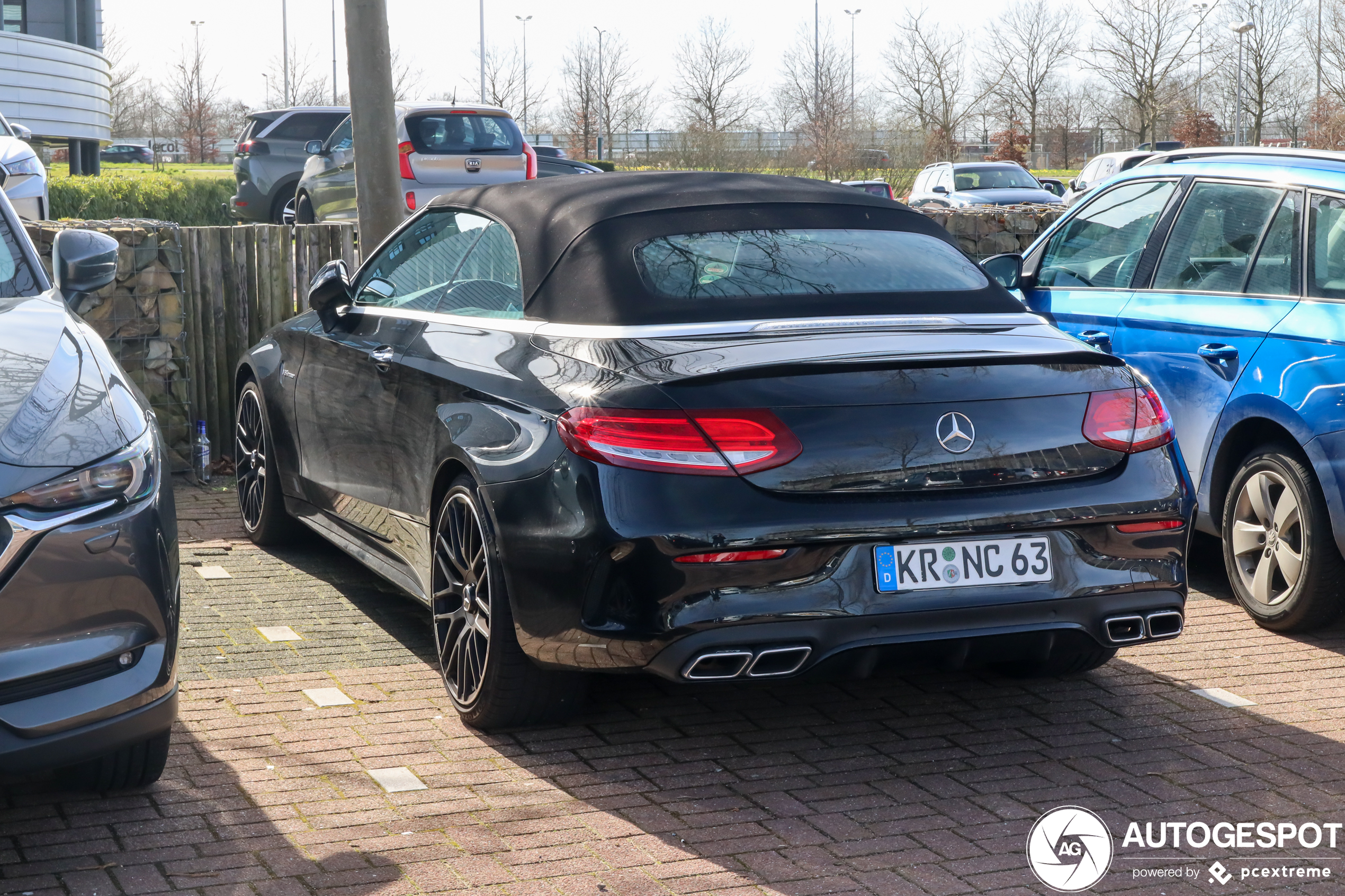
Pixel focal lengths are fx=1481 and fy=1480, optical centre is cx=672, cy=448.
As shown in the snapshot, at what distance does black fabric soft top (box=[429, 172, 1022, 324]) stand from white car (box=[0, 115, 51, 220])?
22.8 feet

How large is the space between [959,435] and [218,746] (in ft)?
7.32

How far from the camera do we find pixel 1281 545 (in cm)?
536

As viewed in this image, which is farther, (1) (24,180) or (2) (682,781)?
(1) (24,180)

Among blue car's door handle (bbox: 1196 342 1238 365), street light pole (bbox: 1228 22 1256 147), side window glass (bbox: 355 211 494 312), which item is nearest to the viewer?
side window glass (bbox: 355 211 494 312)

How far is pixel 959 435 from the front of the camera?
3719mm

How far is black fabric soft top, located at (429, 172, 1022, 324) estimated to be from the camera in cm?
419

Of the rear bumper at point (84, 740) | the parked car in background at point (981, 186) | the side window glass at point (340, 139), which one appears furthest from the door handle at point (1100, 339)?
the parked car in background at point (981, 186)

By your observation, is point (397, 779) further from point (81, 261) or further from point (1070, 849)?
point (81, 261)

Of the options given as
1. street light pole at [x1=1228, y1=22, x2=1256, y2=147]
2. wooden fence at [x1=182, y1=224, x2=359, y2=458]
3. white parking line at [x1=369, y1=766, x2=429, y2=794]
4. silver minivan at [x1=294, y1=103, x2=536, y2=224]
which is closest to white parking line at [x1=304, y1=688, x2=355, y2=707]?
white parking line at [x1=369, y1=766, x2=429, y2=794]

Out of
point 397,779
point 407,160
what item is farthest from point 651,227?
point 407,160

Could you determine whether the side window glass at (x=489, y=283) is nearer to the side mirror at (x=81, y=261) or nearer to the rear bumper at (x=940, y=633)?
the side mirror at (x=81, y=261)

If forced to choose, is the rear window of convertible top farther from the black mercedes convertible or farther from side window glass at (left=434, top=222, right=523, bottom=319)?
side window glass at (left=434, top=222, right=523, bottom=319)

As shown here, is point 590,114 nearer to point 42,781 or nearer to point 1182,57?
point 1182,57

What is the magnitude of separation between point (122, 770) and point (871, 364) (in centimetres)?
216
